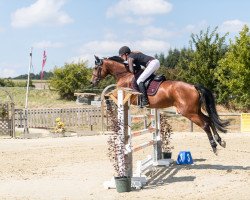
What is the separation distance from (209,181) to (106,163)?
9.94 ft

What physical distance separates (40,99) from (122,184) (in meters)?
28.1

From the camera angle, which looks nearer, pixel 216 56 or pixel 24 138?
pixel 24 138

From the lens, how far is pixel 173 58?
63000 millimetres

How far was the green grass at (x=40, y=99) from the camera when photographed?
31.7 meters

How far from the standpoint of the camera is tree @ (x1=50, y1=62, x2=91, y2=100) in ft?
110

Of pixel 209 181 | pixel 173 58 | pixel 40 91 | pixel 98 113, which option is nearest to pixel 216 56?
pixel 98 113

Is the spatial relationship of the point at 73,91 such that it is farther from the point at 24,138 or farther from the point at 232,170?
the point at 232,170

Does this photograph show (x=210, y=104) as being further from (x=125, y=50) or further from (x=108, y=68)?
(x=108, y=68)

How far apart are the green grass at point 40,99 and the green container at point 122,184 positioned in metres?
24.7

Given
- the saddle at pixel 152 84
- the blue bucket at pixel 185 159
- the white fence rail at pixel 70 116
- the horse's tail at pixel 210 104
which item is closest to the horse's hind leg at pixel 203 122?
the horse's tail at pixel 210 104

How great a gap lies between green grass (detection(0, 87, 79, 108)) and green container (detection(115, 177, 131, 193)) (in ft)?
81.1

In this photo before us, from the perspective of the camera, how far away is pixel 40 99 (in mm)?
34188

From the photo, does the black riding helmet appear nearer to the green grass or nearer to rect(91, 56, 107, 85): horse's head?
rect(91, 56, 107, 85): horse's head

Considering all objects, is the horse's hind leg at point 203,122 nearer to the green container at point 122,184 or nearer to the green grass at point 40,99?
the green container at point 122,184
